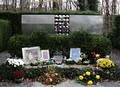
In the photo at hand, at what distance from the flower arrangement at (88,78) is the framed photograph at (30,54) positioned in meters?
2.47

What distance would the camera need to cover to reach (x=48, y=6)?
79.3 ft

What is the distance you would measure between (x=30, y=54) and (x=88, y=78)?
2.71m

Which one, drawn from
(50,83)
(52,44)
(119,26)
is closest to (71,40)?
(52,44)

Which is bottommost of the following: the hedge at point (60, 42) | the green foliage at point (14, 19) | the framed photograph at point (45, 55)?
the framed photograph at point (45, 55)

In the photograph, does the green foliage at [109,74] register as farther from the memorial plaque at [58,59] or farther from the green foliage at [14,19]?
→ the green foliage at [14,19]

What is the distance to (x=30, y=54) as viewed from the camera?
9.65m

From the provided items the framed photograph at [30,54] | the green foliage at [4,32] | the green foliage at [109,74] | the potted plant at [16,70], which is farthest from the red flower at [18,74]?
the green foliage at [4,32]

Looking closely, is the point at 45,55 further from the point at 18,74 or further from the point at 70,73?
the point at 18,74

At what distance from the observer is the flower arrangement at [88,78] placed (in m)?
7.37

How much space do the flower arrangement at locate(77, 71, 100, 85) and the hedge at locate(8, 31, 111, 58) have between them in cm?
235

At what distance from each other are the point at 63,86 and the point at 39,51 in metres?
2.80

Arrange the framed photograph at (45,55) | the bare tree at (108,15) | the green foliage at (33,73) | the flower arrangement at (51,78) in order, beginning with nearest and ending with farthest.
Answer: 1. the flower arrangement at (51,78)
2. the green foliage at (33,73)
3. the framed photograph at (45,55)
4. the bare tree at (108,15)

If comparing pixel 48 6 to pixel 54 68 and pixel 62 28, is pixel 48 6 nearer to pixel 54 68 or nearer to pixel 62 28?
pixel 62 28

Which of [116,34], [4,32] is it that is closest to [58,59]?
[4,32]
